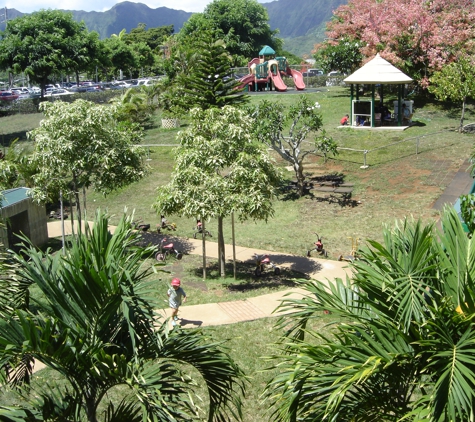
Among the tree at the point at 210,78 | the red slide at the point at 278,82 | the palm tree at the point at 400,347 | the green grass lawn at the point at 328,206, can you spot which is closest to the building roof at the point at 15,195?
the green grass lawn at the point at 328,206

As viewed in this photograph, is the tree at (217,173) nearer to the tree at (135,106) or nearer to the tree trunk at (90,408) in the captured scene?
the tree trunk at (90,408)

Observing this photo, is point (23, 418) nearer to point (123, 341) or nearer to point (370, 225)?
point (123, 341)

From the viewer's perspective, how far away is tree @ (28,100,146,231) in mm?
15766

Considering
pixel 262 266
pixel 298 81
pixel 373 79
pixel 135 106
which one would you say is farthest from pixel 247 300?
pixel 298 81

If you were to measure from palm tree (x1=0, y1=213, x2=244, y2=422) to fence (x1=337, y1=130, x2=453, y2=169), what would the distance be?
19377 millimetres

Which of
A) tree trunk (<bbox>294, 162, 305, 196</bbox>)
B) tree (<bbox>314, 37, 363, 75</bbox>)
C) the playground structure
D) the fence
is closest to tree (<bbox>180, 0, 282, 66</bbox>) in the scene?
the playground structure

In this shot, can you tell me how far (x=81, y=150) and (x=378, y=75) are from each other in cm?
1680

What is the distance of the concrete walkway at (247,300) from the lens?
12531 millimetres

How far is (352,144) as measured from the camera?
87.7 feet

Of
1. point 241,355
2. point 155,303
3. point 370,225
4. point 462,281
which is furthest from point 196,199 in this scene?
point 462,281

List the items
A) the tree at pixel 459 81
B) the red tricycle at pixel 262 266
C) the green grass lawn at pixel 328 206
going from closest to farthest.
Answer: the green grass lawn at pixel 328 206 → the red tricycle at pixel 262 266 → the tree at pixel 459 81

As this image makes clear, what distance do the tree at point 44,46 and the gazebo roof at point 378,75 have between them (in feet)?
86.9

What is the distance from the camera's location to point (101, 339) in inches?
207

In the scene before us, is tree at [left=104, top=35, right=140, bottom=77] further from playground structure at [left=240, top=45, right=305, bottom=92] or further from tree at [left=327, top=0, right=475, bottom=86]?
tree at [left=327, top=0, right=475, bottom=86]
